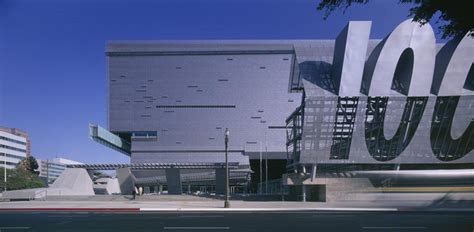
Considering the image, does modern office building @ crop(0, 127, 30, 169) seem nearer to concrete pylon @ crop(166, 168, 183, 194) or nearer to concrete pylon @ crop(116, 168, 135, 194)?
concrete pylon @ crop(116, 168, 135, 194)

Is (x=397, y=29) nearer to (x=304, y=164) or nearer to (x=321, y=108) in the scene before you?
(x=321, y=108)

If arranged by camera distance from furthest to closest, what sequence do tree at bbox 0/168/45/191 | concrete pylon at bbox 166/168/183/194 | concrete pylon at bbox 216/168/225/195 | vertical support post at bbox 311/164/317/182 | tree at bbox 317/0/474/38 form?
tree at bbox 0/168/45/191 < concrete pylon at bbox 166/168/183/194 < concrete pylon at bbox 216/168/225/195 < vertical support post at bbox 311/164/317/182 < tree at bbox 317/0/474/38

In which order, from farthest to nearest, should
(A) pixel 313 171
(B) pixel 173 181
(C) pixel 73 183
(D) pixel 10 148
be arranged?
1. (D) pixel 10 148
2. (B) pixel 173 181
3. (C) pixel 73 183
4. (A) pixel 313 171

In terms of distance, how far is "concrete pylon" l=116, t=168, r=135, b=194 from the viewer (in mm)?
56750

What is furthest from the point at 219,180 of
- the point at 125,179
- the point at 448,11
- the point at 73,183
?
the point at 448,11

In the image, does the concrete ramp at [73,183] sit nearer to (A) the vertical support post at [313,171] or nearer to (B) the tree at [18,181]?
(A) the vertical support post at [313,171]

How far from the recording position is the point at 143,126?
115750mm

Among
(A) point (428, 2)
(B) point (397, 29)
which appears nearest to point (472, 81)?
(B) point (397, 29)

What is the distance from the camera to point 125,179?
57.2 metres

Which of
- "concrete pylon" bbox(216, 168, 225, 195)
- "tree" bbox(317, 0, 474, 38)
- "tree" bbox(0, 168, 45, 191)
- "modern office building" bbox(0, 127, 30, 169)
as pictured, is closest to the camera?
"tree" bbox(317, 0, 474, 38)

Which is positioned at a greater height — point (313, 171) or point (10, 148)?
point (10, 148)

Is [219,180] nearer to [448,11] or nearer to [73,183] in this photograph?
[73,183]

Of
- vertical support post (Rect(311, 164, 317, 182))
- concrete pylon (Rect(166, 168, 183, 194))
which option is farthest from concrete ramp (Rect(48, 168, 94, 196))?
vertical support post (Rect(311, 164, 317, 182))

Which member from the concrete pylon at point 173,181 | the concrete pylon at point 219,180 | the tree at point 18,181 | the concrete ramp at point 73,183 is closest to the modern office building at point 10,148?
the tree at point 18,181
